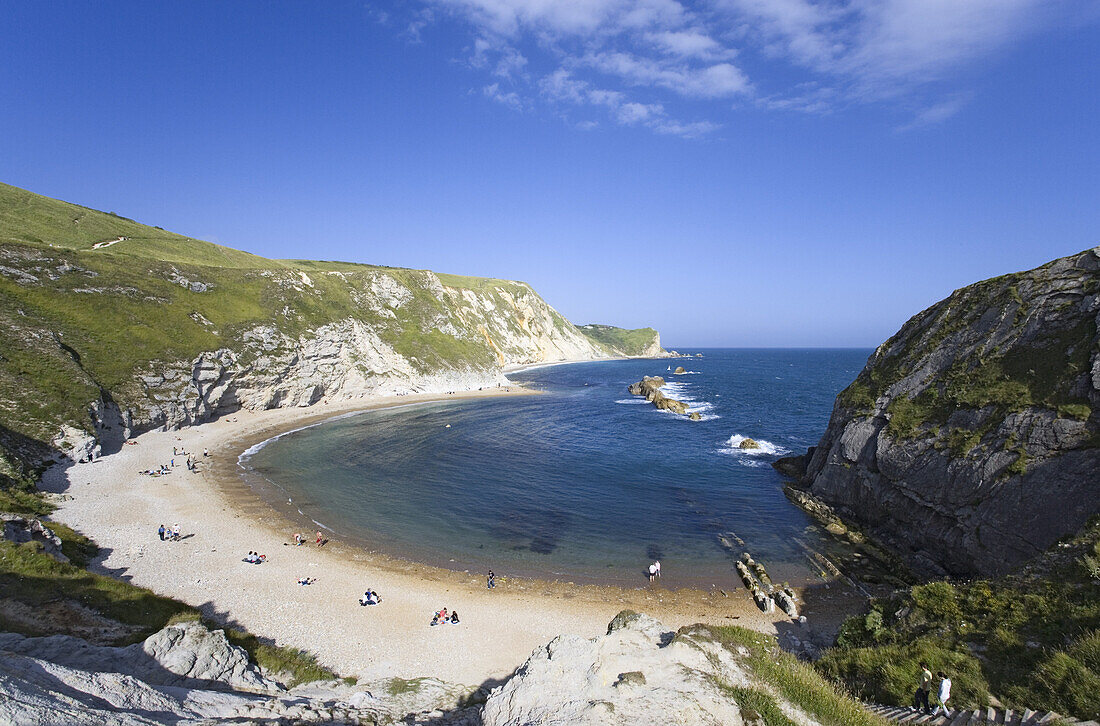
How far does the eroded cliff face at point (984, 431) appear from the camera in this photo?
2172cm

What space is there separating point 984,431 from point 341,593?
3705 cm

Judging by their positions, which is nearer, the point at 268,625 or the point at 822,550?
the point at 268,625

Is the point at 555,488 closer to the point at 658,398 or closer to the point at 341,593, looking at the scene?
the point at 341,593

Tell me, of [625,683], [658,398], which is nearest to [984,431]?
[625,683]

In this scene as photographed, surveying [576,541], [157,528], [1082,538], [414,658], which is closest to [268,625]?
[414,658]

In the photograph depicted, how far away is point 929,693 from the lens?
11.6m

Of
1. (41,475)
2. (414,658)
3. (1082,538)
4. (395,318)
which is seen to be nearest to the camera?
(1082,538)

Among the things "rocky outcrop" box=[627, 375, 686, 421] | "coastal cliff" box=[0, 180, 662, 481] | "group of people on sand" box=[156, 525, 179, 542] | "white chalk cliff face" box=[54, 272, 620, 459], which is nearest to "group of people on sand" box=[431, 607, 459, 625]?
"group of people on sand" box=[156, 525, 179, 542]

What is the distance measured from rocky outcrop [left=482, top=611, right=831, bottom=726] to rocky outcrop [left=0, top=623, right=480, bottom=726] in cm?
371

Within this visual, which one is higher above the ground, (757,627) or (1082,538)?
(1082,538)

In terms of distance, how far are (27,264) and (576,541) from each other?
228 ft

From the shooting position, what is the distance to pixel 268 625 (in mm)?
21281

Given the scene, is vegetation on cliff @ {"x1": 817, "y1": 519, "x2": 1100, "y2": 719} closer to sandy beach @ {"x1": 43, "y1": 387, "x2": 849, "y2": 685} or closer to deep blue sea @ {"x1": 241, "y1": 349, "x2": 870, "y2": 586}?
sandy beach @ {"x1": 43, "y1": 387, "x2": 849, "y2": 685}

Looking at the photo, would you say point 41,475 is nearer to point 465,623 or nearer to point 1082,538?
point 465,623
